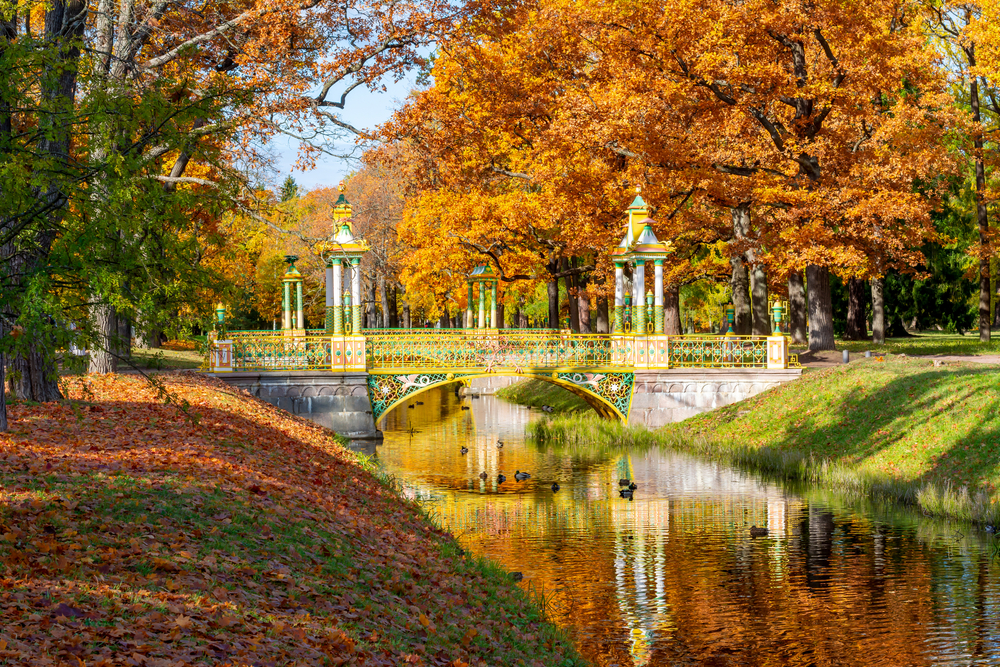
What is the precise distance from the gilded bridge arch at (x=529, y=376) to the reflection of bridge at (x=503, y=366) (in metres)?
0.03

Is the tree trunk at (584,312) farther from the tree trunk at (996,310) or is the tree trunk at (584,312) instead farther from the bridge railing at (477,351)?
the tree trunk at (996,310)

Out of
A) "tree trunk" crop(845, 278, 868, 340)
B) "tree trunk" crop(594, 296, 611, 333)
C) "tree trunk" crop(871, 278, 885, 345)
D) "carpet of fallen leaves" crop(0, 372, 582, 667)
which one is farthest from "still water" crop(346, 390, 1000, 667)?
"tree trunk" crop(845, 278, 868, 340)

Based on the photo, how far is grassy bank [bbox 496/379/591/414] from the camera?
37500mm

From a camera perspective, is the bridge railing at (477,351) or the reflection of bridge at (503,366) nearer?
the reflection of bridge at (503,366)

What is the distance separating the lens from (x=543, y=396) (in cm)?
4294

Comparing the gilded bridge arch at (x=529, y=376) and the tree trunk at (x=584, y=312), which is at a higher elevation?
the tree trunk at (x=584, y=312)

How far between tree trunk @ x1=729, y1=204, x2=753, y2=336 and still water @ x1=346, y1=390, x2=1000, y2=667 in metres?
11.2

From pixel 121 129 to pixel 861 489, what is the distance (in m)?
17.0

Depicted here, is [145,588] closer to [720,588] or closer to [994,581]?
[720,588]

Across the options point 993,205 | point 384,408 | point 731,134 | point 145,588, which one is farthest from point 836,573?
point 993,205

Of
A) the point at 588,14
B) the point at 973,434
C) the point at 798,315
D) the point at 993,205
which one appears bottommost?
the point at 973,434

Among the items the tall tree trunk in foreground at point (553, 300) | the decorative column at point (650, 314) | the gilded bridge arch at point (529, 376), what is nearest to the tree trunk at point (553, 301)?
the tall tree trunk in foreground at point (553, 300)

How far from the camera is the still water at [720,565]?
11.8 metres

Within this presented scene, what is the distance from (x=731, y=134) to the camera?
3181cm
